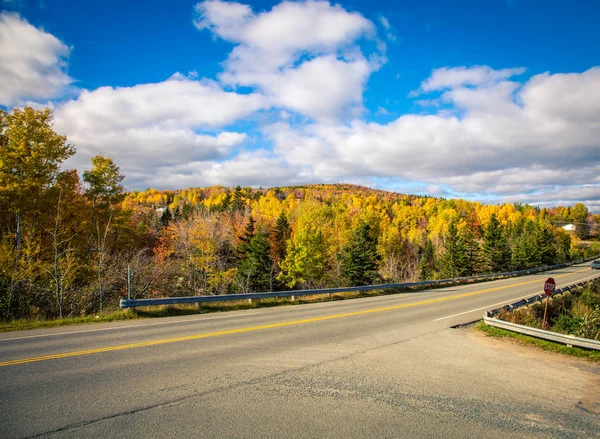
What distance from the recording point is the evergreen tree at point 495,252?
55.2 m

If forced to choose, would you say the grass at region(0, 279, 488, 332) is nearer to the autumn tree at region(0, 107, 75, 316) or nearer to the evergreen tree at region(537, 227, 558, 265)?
the autumn tree at region(0, 107, 75, 316)

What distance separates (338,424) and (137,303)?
10574 mm

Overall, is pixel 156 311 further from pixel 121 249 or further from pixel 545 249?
pixel 545 249

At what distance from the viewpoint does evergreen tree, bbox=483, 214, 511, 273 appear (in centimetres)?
5519

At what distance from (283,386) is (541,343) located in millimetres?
8236

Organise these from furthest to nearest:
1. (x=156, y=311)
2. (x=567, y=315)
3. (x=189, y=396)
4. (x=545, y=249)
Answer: (x=545, y=249) → (x=567, y=315) → (x=156, y=311) → (x=189, y=396)

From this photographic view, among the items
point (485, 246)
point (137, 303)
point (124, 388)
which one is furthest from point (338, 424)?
point (485, 246)

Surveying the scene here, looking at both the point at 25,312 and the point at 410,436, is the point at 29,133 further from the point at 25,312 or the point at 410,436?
the point at 410,436

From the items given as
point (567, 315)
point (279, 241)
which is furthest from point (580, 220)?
point (567, 315)

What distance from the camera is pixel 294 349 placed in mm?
7883

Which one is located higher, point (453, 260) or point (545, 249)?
point (545, 249)

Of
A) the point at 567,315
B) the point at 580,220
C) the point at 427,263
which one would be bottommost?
the point at 427,263

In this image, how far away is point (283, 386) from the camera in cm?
554

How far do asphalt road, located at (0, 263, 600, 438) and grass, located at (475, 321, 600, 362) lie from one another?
0.70m
